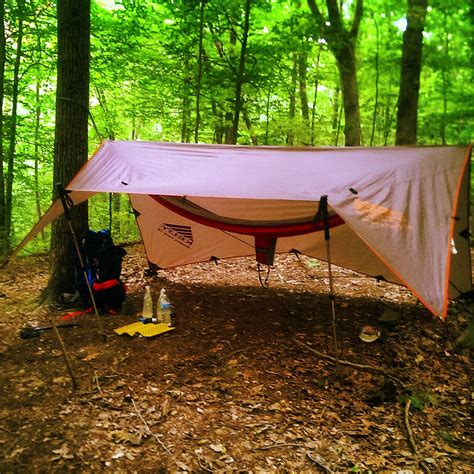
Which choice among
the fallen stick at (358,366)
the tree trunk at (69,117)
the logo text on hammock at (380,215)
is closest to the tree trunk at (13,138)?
the tree trunk at (69,117)

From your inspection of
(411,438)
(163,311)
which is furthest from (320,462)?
Answer: (163,311)

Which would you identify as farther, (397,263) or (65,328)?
(65,328)

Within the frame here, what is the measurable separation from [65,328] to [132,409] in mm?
1357

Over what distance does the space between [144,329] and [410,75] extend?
5.18 metres

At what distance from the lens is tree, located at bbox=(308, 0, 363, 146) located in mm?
6418

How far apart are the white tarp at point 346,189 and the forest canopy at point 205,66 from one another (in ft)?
4.54

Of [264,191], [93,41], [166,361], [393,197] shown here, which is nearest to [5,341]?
[166,361]

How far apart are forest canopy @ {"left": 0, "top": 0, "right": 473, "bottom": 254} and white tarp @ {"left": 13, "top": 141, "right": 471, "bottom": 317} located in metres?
1.39

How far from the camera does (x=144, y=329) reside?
324cm

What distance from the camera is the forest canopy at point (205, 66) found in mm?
6051

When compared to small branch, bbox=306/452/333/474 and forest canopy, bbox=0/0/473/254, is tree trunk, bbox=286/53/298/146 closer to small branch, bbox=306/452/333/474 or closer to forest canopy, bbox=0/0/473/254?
forest canopy, bbox=0/0/473/254

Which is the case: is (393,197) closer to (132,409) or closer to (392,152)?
(392,152)

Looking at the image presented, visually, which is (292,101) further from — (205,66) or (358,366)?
(358,366)

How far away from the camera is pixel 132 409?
226cm
